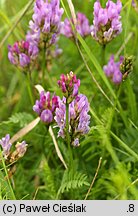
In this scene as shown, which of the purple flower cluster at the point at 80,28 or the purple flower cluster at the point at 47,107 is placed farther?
the purple flower cluster at the point at 80,28

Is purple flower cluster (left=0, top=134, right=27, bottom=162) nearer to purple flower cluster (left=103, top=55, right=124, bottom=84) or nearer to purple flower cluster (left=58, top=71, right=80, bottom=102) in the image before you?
purple flower cluster (left=58, top=71, right=80, bottom=102)

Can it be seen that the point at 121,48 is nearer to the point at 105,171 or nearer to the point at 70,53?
the point at 70,53

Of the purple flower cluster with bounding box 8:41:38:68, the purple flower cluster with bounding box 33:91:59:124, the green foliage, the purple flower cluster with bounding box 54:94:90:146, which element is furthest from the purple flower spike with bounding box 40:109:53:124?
the purple flower cluster with bounding box 8:41:38:68

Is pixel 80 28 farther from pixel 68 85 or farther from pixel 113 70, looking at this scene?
pixel 68 85

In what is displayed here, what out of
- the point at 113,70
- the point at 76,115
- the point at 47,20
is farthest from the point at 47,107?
the point at 113,70

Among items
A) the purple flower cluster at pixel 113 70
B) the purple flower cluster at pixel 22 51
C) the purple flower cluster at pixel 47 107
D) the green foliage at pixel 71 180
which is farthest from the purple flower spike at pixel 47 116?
the purple flower cluster at pixel 113 70

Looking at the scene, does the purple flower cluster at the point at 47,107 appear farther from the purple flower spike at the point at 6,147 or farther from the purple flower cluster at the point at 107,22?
the purple flower cluster at the point at 107,22

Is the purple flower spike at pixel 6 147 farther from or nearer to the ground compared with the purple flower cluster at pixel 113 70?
nearer to the ground
